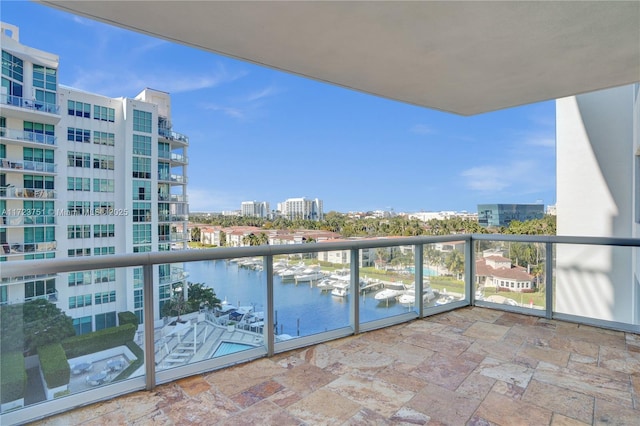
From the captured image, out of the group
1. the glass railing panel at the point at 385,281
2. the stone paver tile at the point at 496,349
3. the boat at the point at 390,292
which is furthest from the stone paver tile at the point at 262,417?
the stone paver tile at the point at 496,349

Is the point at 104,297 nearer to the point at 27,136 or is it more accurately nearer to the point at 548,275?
the point at 27,136

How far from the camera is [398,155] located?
14258 mm

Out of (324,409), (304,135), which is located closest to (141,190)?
A: (324,409)

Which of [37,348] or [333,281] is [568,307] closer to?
[333,281]

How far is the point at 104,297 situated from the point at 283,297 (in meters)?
1.40

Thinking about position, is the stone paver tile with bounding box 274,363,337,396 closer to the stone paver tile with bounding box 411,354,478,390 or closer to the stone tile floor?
the stone tile floor

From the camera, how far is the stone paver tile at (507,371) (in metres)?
2.39

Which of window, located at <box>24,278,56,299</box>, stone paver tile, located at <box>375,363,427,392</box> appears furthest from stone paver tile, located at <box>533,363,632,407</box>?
window, located at <box>24,278,56,299</box>

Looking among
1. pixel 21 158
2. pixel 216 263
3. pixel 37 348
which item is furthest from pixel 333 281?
pixel 21 158

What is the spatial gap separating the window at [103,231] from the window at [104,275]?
2779 mm

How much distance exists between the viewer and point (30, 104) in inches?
173

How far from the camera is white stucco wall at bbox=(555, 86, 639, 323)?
4184mm

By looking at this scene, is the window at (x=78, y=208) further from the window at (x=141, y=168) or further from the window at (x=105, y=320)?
the window at (x=105, y=320)

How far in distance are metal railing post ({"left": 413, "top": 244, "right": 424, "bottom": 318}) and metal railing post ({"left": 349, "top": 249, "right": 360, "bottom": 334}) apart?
38.8 inches
